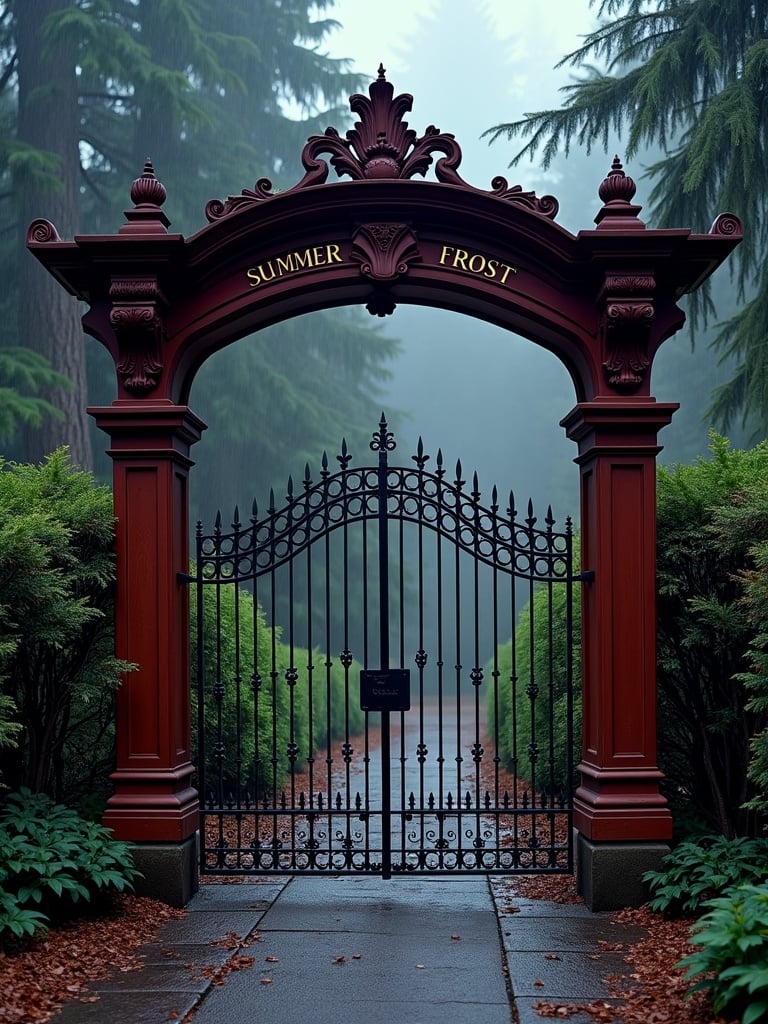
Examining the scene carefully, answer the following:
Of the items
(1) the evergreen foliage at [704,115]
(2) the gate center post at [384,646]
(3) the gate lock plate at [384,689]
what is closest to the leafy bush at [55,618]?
(3) the gate lock plate at [384,689]

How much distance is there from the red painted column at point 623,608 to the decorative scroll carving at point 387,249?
5.11ft

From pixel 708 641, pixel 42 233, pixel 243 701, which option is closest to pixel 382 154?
pixel 42 233

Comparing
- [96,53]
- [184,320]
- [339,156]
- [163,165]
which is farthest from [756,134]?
[163,165]

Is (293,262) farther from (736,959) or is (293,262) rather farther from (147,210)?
(736,959)

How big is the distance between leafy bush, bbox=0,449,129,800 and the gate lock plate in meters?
1.65

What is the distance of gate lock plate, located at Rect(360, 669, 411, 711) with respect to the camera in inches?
328

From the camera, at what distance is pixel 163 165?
25.1m

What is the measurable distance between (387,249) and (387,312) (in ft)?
1.45

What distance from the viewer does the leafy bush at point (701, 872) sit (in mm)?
7049

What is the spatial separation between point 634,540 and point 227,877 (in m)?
3.79

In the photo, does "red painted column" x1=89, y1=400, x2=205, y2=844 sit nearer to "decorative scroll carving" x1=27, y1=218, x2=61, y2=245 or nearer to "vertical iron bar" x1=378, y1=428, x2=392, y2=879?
"decorative scroll carving" x1=27, y1=218, x2=61, y2=245

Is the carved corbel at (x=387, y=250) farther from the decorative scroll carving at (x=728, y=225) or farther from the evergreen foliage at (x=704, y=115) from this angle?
the evergreen foliage at (x=704, y=115)

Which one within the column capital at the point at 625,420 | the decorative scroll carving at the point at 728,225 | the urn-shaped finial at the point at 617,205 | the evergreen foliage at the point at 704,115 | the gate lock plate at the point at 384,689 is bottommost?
the gate lock plate at the point at 384,689

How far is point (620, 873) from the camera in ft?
25.2
